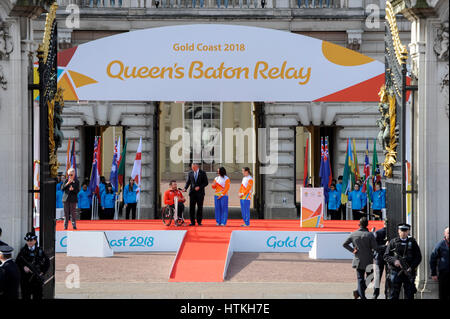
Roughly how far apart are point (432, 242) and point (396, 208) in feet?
3.37

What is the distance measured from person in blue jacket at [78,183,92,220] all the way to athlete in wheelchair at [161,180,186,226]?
431cm

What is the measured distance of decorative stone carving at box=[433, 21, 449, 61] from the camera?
38.3 feet

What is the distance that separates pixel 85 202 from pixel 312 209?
293 inches

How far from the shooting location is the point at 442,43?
461 inches

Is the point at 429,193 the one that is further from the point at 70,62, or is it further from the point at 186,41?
the point at 70,62

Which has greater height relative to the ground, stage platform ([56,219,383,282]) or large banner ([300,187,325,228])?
large banner ([300,187,325,228])

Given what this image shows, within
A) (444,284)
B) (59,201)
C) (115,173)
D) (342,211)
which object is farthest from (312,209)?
(444,284)

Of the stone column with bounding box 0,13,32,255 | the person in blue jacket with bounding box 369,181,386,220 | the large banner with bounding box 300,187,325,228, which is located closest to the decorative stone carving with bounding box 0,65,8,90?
the stone column with bounding box 0,13,32,255

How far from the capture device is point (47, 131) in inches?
488

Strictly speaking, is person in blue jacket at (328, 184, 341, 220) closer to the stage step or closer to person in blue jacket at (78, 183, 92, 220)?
the stage step

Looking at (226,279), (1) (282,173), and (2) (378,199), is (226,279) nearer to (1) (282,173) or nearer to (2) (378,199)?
(2) (378,199)
